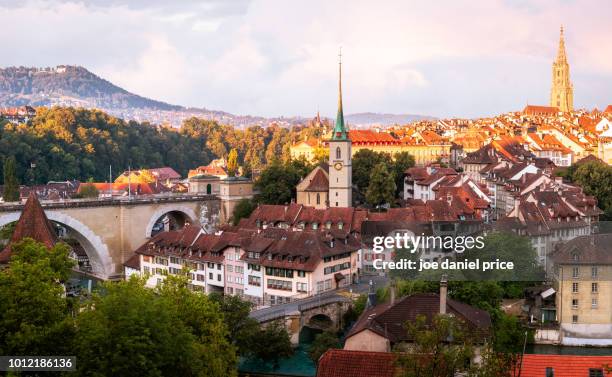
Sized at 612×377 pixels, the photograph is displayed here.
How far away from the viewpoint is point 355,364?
22.6 meters

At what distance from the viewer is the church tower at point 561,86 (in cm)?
14112

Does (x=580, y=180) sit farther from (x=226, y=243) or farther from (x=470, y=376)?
(x=470, y=376)

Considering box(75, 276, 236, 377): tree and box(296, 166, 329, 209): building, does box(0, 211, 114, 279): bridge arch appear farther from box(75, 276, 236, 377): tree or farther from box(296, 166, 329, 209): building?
box(75, 276, 236, 377): tree

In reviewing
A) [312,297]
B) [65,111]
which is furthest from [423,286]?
[65,111]

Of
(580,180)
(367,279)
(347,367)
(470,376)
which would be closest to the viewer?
(470,376)

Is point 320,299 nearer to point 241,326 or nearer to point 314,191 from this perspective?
point 241,326

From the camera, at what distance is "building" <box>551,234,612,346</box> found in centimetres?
3600

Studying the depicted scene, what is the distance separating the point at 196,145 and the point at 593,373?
113969 millimetres

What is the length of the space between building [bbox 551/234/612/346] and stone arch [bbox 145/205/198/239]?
86.2ft

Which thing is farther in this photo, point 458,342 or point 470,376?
point 458,342

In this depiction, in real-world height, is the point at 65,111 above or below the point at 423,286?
above

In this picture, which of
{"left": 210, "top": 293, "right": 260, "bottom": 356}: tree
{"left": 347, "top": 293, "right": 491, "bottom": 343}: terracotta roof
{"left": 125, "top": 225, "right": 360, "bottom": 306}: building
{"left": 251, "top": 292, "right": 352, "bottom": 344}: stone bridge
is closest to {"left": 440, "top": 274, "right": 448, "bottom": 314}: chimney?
{"left": 347, "top": 293, "right": 491, "bottom": 343}: terracotta roof

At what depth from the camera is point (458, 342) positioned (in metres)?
21.4

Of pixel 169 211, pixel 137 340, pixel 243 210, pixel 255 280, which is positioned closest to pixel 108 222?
pixel 169 211
